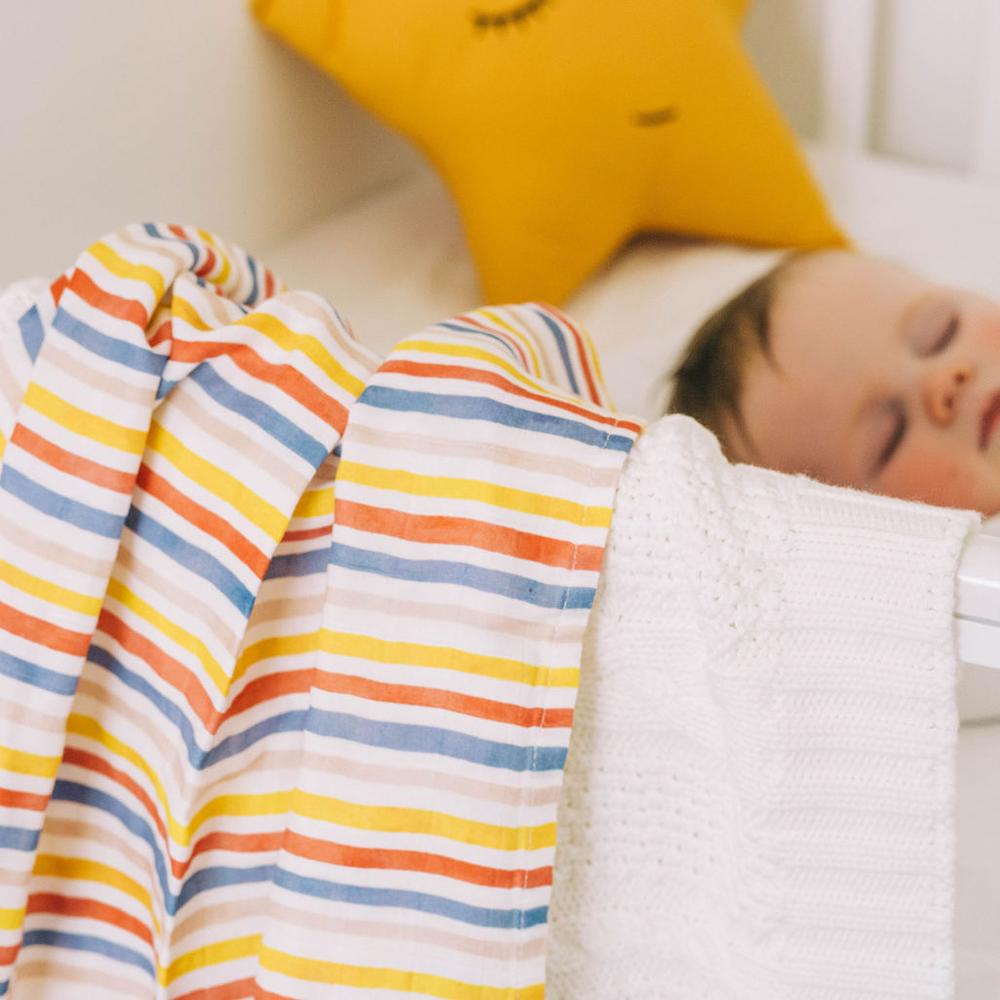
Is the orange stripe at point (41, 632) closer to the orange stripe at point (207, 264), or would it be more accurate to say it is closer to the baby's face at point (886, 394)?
the orange stripe at point (207, 264)

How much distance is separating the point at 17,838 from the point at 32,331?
0.21 metres

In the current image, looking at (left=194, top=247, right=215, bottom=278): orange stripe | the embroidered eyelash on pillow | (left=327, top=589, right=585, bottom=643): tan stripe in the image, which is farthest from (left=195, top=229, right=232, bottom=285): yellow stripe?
the embroidered eyelash on pillow

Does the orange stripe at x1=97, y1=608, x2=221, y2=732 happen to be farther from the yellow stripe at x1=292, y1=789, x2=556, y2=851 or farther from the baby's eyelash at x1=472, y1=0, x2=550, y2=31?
the baby's eyelash at x1=472, y1=0, x2=550, y2=31

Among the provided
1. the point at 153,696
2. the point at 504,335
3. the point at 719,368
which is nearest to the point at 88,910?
the point at 153,696

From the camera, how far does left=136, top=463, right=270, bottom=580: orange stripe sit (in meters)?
0.46

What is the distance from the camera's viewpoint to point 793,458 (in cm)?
86

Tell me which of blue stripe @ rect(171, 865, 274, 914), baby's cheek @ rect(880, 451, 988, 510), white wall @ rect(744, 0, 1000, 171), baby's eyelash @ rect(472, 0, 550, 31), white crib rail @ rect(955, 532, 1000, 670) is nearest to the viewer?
white crib rail @ rect(955, 532, 1000, 670)

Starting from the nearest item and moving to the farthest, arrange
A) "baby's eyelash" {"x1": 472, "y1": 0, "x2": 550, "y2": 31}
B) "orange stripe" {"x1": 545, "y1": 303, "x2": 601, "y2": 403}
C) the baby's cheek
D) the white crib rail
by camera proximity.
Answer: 1. the white crib rail
2. "orange stripe" {"x1": 545, "y1": 303, "x2": 601, "y2": 403}
3. the baby's cheek
4. "baby's eyelash" {"x1": 472, "y1": 0, "x2": 550, "y2": 31}

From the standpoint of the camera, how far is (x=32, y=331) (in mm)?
524

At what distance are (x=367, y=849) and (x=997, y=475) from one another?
0.54m

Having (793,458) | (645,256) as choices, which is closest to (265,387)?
(793,458)

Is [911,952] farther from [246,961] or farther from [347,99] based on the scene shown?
[347,99]

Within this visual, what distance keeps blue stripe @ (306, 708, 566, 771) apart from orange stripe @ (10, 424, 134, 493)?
0.12m

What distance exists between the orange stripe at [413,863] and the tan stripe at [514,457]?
0.47ft
